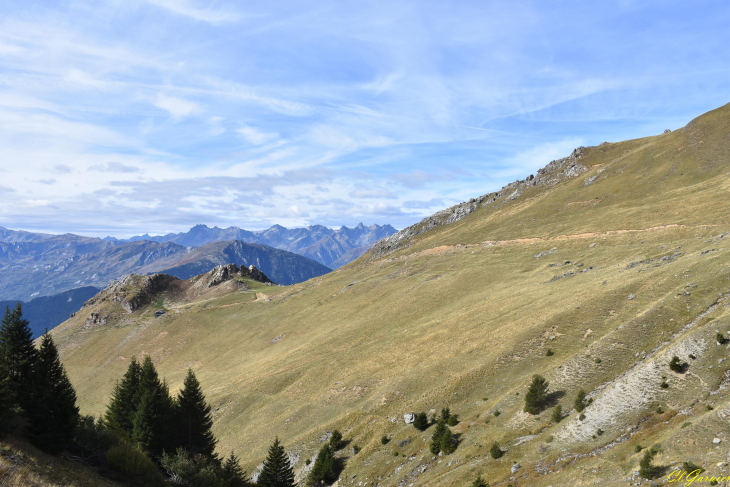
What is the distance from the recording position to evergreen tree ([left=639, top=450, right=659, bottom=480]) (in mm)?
18234

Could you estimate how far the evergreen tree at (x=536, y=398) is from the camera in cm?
3098

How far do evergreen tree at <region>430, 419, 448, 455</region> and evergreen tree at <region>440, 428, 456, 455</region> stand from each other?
0.54 meters

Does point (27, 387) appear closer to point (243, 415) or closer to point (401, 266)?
point (243, 415)

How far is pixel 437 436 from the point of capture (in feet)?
107

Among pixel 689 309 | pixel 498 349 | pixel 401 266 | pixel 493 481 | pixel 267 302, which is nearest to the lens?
pixel 493 481

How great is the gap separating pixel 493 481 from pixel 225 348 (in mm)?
82567

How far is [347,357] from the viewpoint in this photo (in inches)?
2383

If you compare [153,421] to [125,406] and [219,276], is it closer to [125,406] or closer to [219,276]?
[125,406]

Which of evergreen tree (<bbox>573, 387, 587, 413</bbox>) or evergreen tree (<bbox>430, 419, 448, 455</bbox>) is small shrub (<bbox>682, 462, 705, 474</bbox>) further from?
evergreen tree (<bbox>430, 419, 448, 455</bbox>)

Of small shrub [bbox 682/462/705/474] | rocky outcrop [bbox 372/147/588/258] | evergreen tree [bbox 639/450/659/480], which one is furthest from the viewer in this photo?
rocky outcrop [bbox 372/147/588/258]

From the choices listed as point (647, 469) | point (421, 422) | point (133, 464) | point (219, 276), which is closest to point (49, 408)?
point (133, 464)

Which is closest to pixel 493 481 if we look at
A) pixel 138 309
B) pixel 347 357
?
pixel 347 357

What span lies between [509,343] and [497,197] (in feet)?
419

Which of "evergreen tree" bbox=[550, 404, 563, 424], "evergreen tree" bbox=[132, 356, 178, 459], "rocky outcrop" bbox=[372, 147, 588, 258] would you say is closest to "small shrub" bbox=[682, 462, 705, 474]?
"evergreen tree" bbox=[550, 404, 563, 424]
